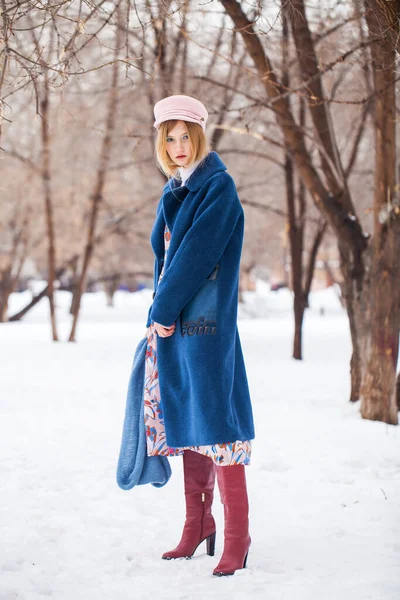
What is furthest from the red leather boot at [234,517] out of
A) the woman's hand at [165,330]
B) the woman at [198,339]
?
the woman's hand at [165,330]

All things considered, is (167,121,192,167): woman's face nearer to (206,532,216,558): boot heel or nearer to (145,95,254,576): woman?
(145,95,254,576): woman

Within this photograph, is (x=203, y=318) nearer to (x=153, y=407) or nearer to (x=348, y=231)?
(x=153, y=407)

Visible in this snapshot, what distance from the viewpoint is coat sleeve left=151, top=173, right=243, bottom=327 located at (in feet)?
9.28

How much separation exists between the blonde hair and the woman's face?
1cm

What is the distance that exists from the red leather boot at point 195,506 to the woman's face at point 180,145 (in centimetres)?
129

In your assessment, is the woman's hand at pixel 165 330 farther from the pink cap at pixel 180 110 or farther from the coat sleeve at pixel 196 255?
the pink cap at pixel 180 110

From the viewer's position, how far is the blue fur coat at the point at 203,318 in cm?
284

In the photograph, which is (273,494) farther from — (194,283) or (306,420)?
(306,420)

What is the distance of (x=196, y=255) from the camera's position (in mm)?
2830

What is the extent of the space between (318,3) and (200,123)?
5.62m

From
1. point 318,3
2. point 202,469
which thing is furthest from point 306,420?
point 318,3

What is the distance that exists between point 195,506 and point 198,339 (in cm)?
81

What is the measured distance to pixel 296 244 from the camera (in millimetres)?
12781

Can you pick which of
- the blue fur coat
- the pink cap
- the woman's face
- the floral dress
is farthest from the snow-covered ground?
the pink cap
